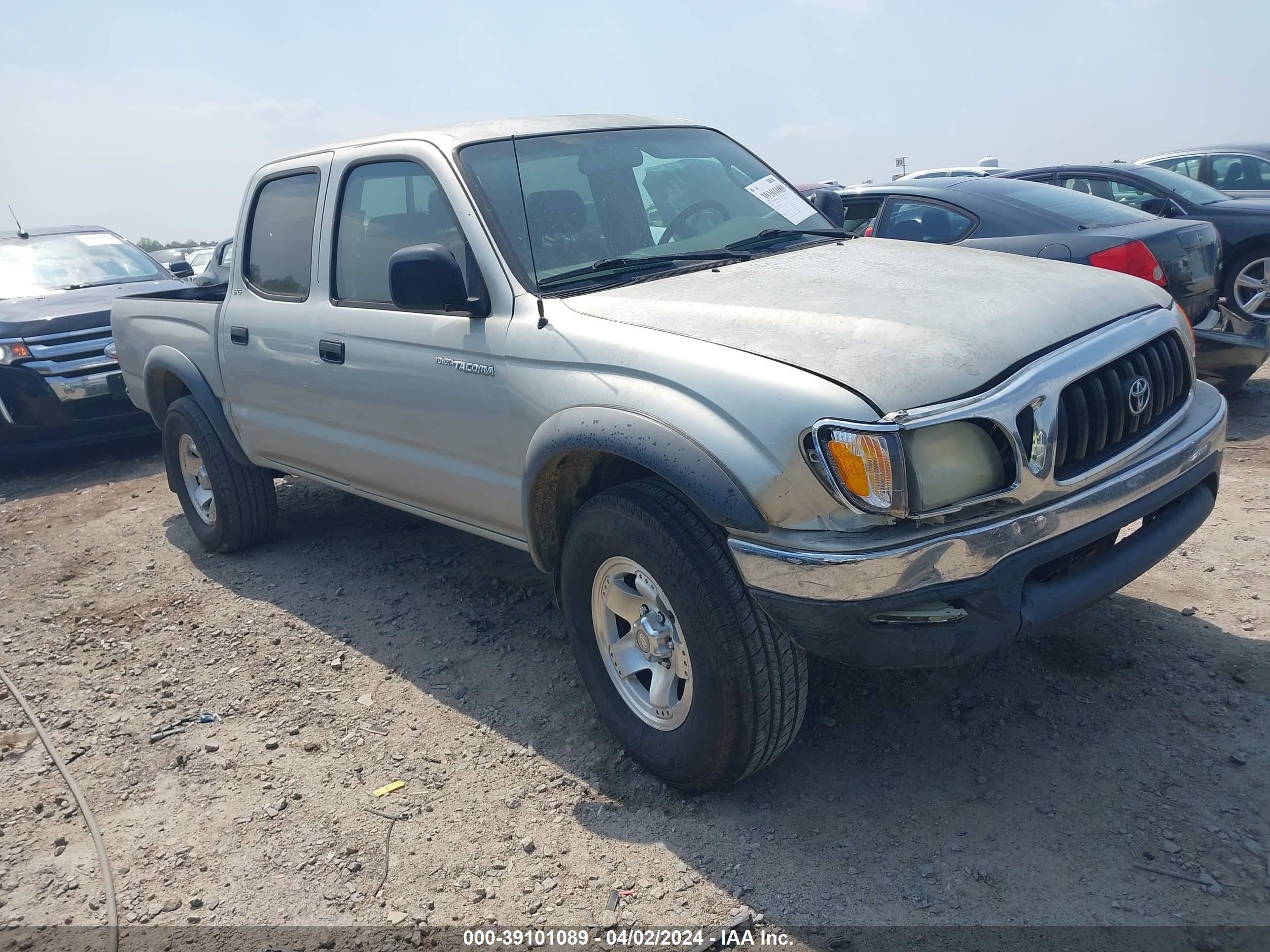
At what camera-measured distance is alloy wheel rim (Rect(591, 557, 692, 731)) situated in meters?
2.93

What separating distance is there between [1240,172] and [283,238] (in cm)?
1100

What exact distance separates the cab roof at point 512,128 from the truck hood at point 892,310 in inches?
36.4

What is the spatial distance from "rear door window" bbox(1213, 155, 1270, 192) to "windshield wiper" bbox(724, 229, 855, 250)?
31.1 feet

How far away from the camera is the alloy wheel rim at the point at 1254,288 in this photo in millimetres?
7586

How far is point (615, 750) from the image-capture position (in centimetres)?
332

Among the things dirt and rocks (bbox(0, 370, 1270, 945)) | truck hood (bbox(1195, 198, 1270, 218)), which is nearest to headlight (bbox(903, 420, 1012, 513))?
dirt and rocks (bbox(0, 370, 1270, 945))

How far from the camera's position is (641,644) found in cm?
305

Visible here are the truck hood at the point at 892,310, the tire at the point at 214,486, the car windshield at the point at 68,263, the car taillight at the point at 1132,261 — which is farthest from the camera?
the car windshield at the point at 68,263

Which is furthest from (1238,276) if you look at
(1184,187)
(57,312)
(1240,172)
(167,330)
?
(57,312)

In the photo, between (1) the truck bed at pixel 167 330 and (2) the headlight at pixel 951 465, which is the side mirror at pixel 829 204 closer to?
(2) the headlight at pixel 951 465

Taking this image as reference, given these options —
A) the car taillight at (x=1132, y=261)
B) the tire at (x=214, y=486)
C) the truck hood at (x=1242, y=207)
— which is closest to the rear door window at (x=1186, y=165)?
the truck hood at (x=1242, y=207)

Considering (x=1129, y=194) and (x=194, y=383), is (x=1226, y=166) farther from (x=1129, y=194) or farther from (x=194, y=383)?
(x=194, y=383)

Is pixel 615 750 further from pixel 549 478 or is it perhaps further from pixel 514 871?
pixel 549 478

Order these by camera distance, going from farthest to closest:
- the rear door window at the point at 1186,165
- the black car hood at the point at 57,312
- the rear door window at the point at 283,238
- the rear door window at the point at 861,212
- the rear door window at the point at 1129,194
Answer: the rear door window at the point at 1186,165 < the rear door window at the point at 1129,194 < the black car hood at the point at 57,312 < the rear door window at the point at 861,212 < the rear door window at the point at 283,238
